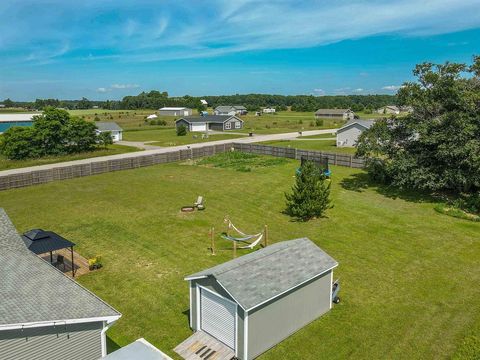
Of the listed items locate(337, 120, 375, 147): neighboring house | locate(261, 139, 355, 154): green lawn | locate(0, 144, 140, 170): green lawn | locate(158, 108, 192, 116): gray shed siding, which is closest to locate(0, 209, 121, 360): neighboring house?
locate(0, 144, 140, 170): green lawn

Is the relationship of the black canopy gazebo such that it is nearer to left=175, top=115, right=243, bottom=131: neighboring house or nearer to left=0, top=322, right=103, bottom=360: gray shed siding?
left=0, top=322, right=103, bottom=360: gray shed siding

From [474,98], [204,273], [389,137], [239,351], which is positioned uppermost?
[474,98]

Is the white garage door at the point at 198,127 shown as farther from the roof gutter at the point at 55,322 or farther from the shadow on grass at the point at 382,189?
the roof gutter at the point at 55,322

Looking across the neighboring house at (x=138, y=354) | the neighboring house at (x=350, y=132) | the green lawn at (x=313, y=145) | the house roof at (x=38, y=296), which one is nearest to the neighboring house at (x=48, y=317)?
the house roof at (x=38, y=296)

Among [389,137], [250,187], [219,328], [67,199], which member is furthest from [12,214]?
[389,137]

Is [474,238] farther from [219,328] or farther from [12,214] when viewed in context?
[12,214]

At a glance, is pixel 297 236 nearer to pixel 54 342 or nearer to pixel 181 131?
pixel 54 342

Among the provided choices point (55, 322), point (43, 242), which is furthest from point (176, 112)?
point (55, 322)
